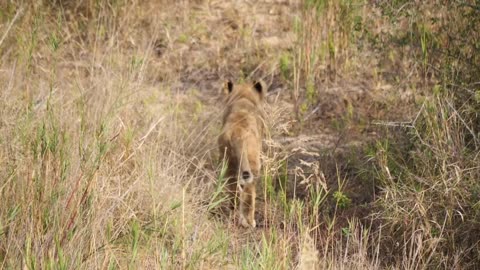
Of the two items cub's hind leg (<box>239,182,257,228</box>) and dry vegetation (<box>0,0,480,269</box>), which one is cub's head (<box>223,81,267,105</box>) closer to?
dry vegetation (<box>0,0,480,269</box>)

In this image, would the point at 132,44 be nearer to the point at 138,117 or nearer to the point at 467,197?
the point at 138,117

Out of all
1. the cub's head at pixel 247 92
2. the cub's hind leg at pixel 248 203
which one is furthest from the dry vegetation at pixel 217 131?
the cub's head at pixel 247 92

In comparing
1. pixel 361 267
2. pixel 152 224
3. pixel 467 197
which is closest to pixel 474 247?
pixel 467 197

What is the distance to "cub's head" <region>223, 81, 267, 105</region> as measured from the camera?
27.1ft

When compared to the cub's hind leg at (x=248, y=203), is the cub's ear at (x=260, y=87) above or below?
above

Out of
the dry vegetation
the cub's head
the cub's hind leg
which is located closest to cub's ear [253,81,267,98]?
the cub's head

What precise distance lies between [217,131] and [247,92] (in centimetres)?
44

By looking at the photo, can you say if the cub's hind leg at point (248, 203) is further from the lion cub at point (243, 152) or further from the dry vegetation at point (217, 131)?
the dry vegetation at point (217, 131)

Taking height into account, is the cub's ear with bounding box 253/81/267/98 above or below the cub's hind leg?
above

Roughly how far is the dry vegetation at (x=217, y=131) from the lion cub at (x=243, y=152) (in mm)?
133

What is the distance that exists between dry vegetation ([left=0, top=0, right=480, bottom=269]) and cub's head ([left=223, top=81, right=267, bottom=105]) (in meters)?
0.30

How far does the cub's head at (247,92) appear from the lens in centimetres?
827

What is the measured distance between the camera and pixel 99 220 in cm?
548

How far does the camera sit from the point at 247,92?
27.3ft
